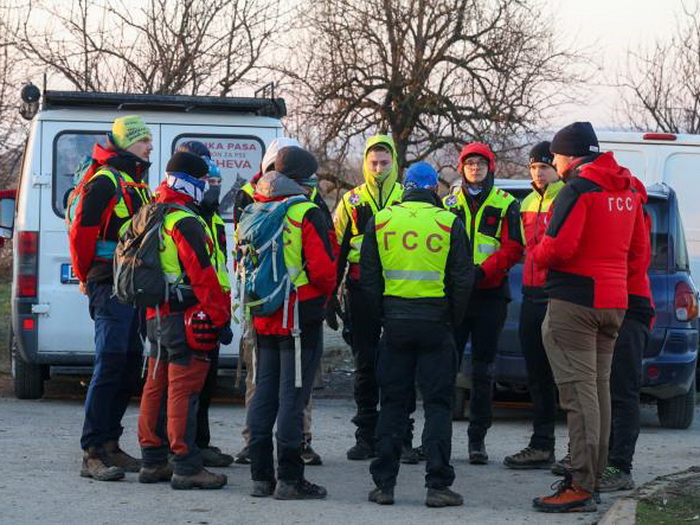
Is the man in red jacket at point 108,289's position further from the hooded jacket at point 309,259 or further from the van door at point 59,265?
the van door at point 59,265

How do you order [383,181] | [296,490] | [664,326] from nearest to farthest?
[296,490] < [383,181] < [664,326]

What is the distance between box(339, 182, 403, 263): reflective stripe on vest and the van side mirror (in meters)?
3.75

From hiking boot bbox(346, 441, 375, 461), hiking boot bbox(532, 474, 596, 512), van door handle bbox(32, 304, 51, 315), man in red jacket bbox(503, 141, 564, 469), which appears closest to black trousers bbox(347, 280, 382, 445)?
hiking boot bbox(346, 441, 375, 461)

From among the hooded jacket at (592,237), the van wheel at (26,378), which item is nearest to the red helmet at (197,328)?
the hooded jacket at (592,237)

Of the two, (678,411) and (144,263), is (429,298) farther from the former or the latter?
(678,411)

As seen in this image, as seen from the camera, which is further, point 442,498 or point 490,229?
point 490,229

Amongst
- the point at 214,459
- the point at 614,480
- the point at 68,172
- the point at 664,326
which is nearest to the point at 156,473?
the point at 214,459

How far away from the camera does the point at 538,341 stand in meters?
8.23

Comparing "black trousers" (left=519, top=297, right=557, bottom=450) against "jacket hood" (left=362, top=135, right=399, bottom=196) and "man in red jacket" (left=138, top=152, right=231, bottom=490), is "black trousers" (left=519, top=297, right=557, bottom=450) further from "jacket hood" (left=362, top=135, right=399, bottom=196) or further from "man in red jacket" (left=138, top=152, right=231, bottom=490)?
"man in red jacket" (left=138, top=152, right=231, bottom=490)

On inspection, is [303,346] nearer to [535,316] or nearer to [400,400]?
[400,400]

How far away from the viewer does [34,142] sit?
10.2m

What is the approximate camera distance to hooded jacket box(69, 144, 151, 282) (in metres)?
7.68

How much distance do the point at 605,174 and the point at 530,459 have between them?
2115mm

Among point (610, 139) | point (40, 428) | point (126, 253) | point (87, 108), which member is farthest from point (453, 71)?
point (126, 253)
